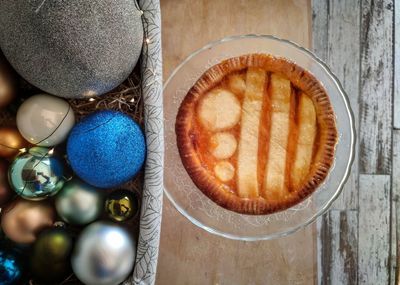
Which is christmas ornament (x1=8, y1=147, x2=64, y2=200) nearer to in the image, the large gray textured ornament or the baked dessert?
the large gray textured ornament

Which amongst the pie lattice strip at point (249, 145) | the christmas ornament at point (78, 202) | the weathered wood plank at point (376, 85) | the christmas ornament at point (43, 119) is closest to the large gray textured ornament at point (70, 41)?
the christmas ornament at point (43, 119)

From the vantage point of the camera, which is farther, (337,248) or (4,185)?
(337,248)

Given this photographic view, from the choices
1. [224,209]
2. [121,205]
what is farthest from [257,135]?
[121,205]

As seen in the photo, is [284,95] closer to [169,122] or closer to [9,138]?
[169,122]

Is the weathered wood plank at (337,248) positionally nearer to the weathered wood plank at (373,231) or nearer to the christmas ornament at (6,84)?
the weathered wood plank at (373,231)

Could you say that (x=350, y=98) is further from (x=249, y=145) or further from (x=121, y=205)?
(x=121, y=205)

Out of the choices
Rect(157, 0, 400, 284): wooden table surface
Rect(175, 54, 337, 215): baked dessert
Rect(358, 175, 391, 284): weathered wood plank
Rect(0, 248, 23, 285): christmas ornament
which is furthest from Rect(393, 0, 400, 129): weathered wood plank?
Rect(0, 248, 23, 285): christmas ornament
